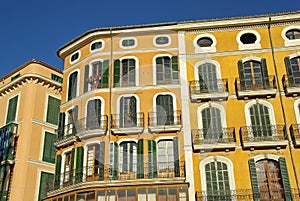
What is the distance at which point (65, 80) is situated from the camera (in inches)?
1117

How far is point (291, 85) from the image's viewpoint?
2350 centimetres

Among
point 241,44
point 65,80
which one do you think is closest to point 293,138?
point 241,44

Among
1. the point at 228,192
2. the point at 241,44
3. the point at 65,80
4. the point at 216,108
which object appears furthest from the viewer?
the point at 65,80

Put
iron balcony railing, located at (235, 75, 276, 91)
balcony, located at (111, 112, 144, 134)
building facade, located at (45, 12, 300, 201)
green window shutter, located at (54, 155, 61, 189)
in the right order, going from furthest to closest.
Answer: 1. green window shutter, located at (54, 155, 61, 189)
2. iron balcony railing, located at (235, 75, 276, 91)
3. balcony, located at (111, 112, 144, 134)
4. building facade, located at (45, 12, 300, 201)

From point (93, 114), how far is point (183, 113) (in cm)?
571

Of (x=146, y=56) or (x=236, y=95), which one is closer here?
(x=236, y=95)

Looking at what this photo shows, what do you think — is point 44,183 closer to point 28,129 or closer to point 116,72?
point 28,129

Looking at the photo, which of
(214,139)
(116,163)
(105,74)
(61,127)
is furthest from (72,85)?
(214,139)

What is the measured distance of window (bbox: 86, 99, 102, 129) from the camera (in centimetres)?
2447

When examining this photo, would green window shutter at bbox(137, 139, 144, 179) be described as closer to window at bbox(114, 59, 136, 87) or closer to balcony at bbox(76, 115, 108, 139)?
balcony at bbox(76, 115, 108, 139)

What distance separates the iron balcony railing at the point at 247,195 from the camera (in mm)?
21078

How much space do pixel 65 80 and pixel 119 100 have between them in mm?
5341

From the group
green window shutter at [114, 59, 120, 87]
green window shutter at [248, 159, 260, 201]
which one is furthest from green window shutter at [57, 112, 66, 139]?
green window shutter at [248, 159, 260, 201]

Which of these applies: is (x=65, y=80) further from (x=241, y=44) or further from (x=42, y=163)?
(x=241, y=44)
